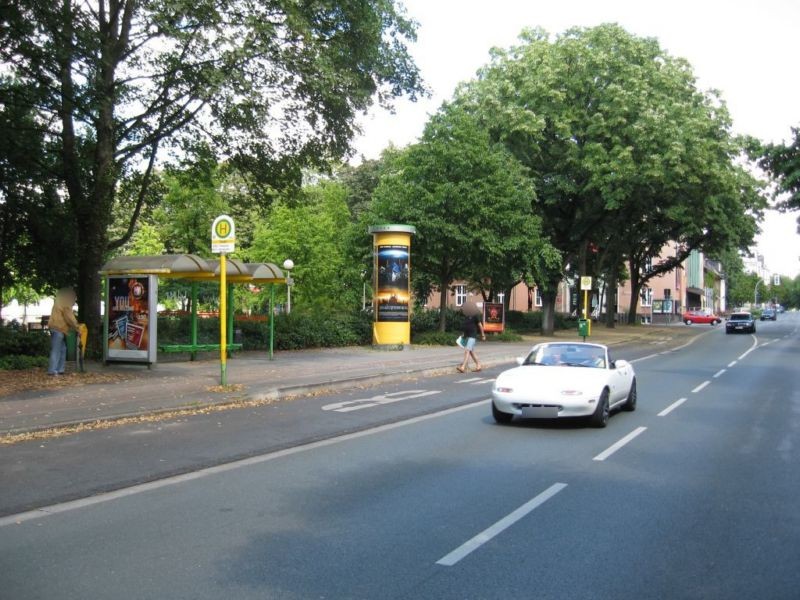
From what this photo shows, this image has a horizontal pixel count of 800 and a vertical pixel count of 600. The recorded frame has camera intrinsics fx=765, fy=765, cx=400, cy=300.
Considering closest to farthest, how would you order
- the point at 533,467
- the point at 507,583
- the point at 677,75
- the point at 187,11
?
the point at 507,583 < the point at 533,467 < the point at 187,11 < the point at 677,75

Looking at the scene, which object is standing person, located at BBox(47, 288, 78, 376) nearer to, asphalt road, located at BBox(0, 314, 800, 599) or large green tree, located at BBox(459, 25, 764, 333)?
asphalt road, located at BBox(0, 314, 800, 599)

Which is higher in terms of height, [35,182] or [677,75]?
[677,75]

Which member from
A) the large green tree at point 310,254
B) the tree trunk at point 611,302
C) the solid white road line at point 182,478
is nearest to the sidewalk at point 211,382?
the solid white road line at point 182,478

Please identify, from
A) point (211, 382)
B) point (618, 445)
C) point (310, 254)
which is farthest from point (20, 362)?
point (310, 254)

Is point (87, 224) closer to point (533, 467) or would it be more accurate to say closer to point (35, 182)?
point (35, 182)

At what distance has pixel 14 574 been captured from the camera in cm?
474

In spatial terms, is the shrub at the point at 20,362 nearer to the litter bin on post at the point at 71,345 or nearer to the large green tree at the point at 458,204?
the litter bin on post at the point at 71,345

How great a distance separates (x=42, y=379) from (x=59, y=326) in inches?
42.0

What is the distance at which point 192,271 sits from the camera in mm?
18016

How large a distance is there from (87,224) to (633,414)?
13.8m

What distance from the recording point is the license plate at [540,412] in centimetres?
1027

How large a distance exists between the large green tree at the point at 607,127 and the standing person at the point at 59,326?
72.5 feet

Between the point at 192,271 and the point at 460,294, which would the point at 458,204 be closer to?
the point at 192,271

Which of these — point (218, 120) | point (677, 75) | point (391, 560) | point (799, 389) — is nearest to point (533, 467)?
point (391, 560)
